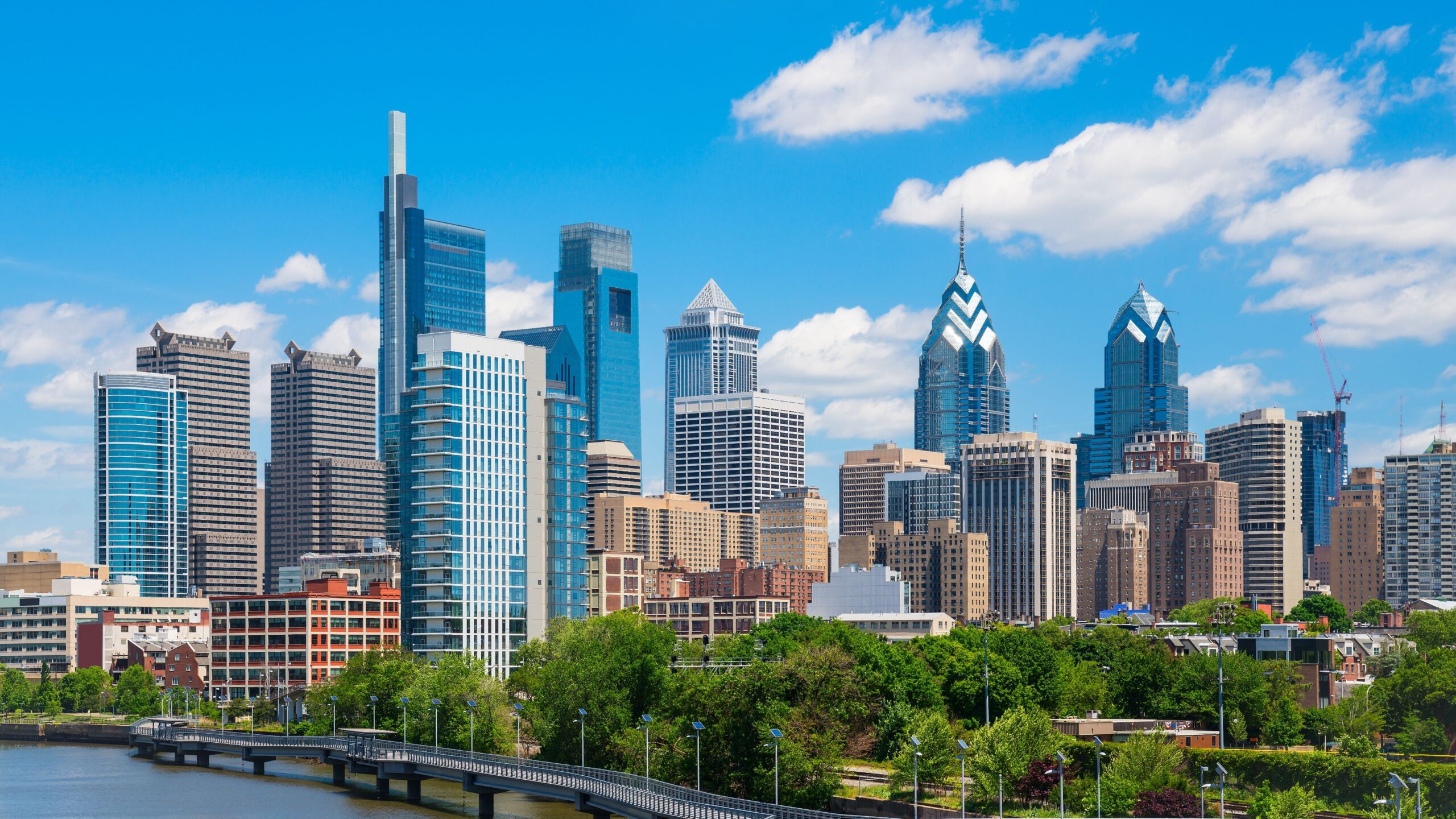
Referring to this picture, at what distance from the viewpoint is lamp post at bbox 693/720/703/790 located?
120 metres

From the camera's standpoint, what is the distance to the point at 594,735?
146 metres

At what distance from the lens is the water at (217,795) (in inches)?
5541

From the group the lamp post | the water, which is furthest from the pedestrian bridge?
the lamp post

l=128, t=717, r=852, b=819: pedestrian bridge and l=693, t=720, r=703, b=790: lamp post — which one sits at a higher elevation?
l=693, t=720, r=703, b=790: lamp post

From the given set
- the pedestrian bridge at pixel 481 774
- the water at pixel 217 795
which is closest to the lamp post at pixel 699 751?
the pedestrian bridge at pixel 481 774

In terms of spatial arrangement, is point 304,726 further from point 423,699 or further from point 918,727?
point 918,727

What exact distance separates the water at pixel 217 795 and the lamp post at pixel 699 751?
14.7 m

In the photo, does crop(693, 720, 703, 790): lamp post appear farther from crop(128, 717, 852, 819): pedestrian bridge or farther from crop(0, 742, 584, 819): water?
crop(0, 742, 584, 819): water

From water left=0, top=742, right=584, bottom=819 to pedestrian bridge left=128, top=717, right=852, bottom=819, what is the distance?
6.90 feet

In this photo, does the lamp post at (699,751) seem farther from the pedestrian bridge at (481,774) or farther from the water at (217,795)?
the water at (217,795)

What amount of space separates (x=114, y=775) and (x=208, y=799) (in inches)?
1241

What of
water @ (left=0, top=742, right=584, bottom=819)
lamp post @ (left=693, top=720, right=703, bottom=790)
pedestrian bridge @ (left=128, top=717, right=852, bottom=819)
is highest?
lamp post @ (left=693, top=720, right=703, bottom=790)

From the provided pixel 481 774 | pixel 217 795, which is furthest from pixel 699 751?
pixel 217 795

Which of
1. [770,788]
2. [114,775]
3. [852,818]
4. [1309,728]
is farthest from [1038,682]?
[114,775]
